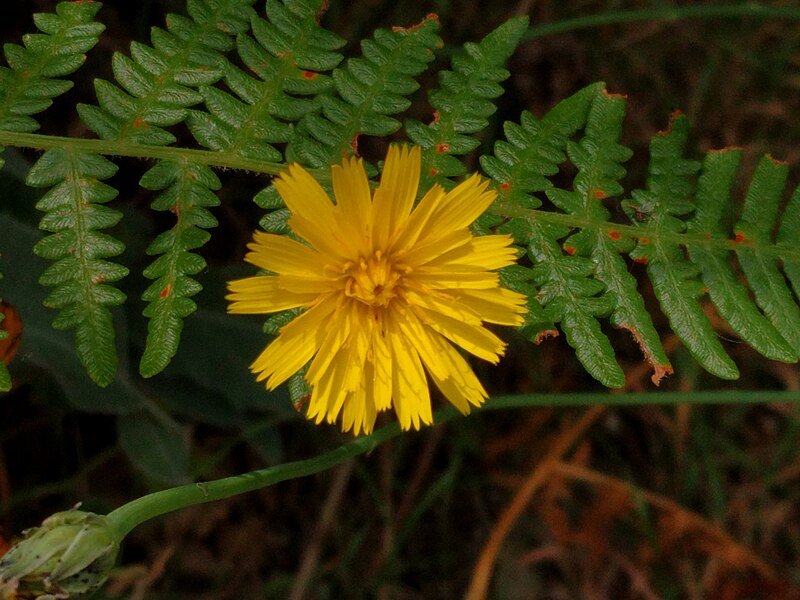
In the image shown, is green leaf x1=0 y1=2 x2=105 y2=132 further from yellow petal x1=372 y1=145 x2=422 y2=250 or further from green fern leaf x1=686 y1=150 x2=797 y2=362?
green fern leaf x1=686 y1=150 x2=797 y2=362

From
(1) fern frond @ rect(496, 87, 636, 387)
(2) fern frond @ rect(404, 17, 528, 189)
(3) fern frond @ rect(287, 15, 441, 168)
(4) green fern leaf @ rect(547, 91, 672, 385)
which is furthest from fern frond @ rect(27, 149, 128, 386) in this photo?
(4) green fern leaf @ rect(547, 91, 672, 385)

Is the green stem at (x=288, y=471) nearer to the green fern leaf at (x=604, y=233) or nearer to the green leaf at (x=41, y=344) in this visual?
the green fern leaf at (x=604, y=233)

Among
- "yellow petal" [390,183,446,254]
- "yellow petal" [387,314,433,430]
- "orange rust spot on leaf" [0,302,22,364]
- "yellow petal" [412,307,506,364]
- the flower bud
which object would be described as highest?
"yellow petal" [390,183,446,254]

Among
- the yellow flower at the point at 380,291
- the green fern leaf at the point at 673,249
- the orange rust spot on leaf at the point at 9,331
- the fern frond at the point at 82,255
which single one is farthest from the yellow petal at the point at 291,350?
the green fern leaf at the point at 673,249

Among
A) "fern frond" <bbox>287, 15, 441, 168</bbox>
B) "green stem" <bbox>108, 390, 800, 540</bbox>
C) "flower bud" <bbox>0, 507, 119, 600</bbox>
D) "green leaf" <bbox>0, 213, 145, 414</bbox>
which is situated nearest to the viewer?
"flower bud" <bbox>0, 507, 119, 600</bbox>

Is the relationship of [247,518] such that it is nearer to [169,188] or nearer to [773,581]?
[169,188]

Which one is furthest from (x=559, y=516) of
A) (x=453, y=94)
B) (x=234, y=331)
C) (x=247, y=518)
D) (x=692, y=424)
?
(x=453, y=94)
